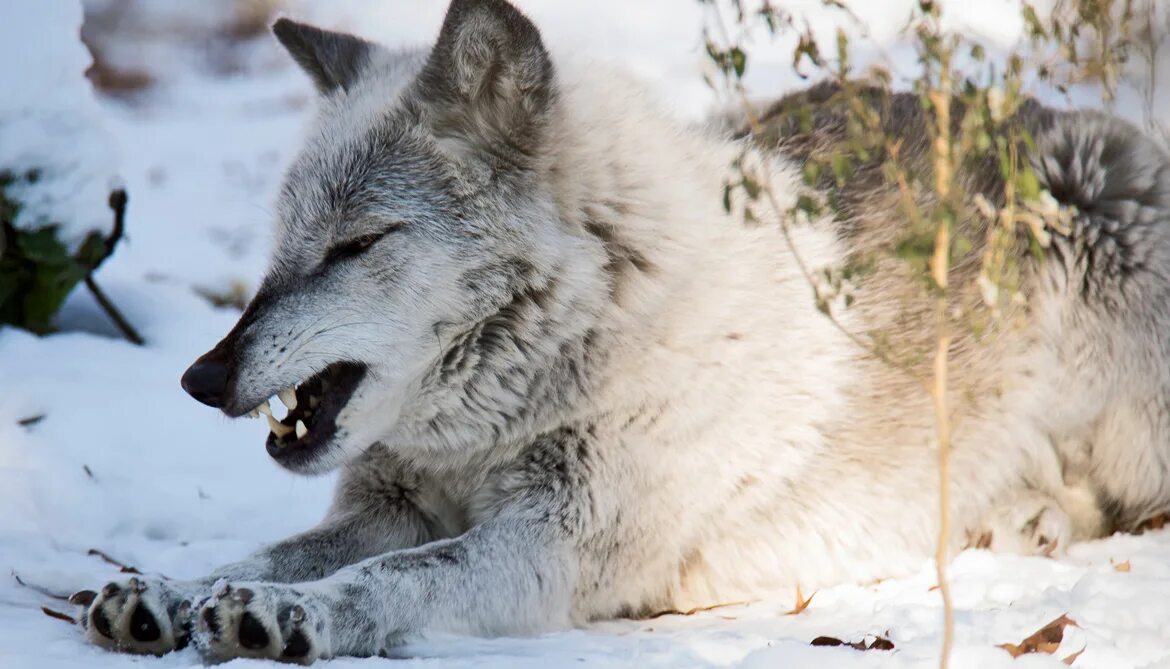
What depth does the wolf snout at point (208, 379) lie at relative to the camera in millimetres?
2977

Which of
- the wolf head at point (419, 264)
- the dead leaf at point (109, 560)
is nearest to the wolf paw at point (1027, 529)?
the wolf head at point (419, 264)

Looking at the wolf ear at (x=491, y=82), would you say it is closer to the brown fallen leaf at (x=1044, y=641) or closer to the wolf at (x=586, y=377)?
the wolf at (x=586, y=377)

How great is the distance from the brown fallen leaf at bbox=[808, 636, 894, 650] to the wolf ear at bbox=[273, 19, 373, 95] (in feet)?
6.77

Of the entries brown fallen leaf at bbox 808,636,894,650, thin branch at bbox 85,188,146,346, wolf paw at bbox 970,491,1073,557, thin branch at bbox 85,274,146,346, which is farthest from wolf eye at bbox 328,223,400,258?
thin branch at bbox 85,274,146,346

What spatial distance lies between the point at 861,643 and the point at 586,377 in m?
0.98

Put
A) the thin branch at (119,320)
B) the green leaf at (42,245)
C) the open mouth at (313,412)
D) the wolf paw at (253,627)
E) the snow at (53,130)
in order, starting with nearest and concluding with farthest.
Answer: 1. the wolf paw at (253,627)
2. the open mouth at (313,412)
3. the green leaf at (42,245)
4. the snow at (53,130)
5. the thin branch at (119,320)

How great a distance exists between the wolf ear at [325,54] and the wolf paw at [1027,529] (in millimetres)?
2366

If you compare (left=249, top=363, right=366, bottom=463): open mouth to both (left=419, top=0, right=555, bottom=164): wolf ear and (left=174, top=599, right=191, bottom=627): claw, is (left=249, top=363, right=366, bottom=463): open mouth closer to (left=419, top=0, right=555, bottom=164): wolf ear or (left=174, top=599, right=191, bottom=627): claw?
(left=174, top=599, right=191, bottom=627): claw

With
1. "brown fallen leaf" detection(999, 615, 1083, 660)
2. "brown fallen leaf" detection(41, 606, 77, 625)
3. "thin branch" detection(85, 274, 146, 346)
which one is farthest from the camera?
"thin branch" detection(85, 274, 146, 346)

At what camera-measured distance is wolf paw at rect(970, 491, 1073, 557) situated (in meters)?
3.76

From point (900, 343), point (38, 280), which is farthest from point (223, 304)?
point (900, 343)

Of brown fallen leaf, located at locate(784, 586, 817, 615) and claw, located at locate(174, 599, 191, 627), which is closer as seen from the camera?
claw, located at locate(174, 599, 191, 627)

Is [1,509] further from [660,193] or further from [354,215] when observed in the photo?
[660,193]

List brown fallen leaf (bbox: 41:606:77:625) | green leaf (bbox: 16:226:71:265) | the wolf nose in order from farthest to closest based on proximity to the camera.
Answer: green leaf (bbox: 16:226:71:265), the wolf nose, brown fallen leaf (bbox: 41:606:77:625)
